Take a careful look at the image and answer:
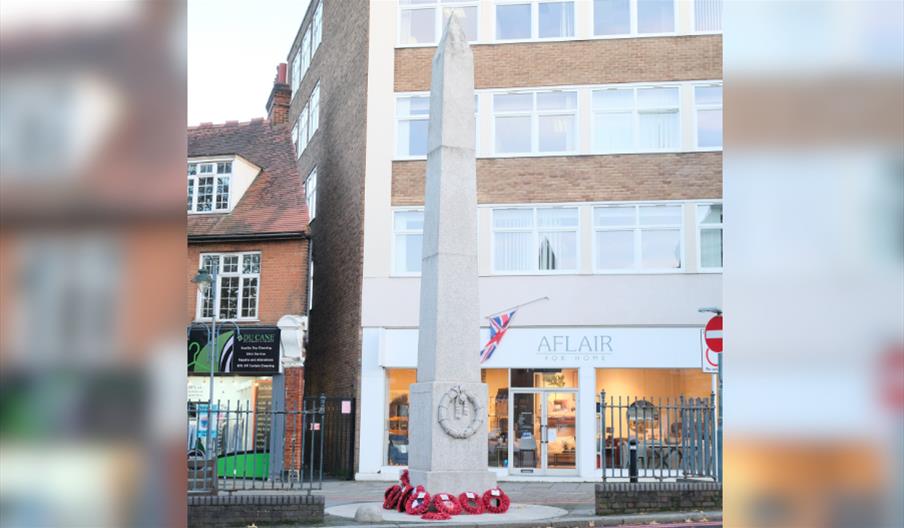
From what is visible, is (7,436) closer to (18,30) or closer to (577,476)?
(18,30)

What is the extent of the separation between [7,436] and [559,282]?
2365cm

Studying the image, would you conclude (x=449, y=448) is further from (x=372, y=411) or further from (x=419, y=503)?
(x=372, y=411)

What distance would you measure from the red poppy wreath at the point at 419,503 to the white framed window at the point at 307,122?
69.1ft

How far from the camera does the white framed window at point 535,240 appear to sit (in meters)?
24.7

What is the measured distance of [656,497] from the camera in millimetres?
14414

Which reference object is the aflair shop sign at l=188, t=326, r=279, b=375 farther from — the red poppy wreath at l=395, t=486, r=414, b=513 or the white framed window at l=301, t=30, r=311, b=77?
the white framed window at l=301, t=30, r=311, b=77

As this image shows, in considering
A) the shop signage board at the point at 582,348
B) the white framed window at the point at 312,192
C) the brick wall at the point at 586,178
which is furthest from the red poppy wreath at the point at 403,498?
the white framed window at the point at 312,192

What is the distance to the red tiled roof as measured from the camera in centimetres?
2788

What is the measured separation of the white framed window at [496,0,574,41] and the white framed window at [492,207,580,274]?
464cm

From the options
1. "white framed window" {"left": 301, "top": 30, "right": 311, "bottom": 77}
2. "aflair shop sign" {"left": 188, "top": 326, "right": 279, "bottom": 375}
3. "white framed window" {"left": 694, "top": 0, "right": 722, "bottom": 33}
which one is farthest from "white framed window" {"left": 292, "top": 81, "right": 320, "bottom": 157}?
"white framed window" {"left": 694, "top": 0, "right": 722, "bottom": 33}

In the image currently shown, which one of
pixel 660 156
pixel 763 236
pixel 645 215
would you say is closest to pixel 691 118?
pixel 660 156

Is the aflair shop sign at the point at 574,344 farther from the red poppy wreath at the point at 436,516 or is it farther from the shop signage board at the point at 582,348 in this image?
the red poppy wreath at the point at 436,516

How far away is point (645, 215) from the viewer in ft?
80.5

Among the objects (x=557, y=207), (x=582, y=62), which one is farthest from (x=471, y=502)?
(x=582, y=62)
